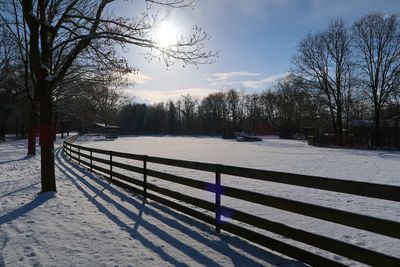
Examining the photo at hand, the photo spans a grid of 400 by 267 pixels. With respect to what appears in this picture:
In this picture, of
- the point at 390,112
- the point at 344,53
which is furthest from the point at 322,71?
the point at 390,112

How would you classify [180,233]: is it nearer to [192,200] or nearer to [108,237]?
[192,200]

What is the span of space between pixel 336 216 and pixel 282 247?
1.11 meters

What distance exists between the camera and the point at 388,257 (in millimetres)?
3996

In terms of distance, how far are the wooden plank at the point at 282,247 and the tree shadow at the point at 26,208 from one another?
4361mm

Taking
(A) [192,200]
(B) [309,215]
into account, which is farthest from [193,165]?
(B) [309,215]

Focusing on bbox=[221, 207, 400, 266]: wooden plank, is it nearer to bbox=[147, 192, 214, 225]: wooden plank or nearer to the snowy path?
the snowy path

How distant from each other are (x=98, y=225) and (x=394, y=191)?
512cm

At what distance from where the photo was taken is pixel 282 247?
5426 millimetres

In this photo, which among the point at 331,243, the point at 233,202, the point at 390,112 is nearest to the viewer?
the point at 331,243

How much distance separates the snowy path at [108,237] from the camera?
5332 millimetres

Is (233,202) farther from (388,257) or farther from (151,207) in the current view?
(388,257)

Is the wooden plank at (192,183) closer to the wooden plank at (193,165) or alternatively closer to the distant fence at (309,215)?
the distant fence at (309,215)

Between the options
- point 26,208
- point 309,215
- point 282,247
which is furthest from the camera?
point 26,208

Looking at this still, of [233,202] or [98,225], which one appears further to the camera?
[233,202]
